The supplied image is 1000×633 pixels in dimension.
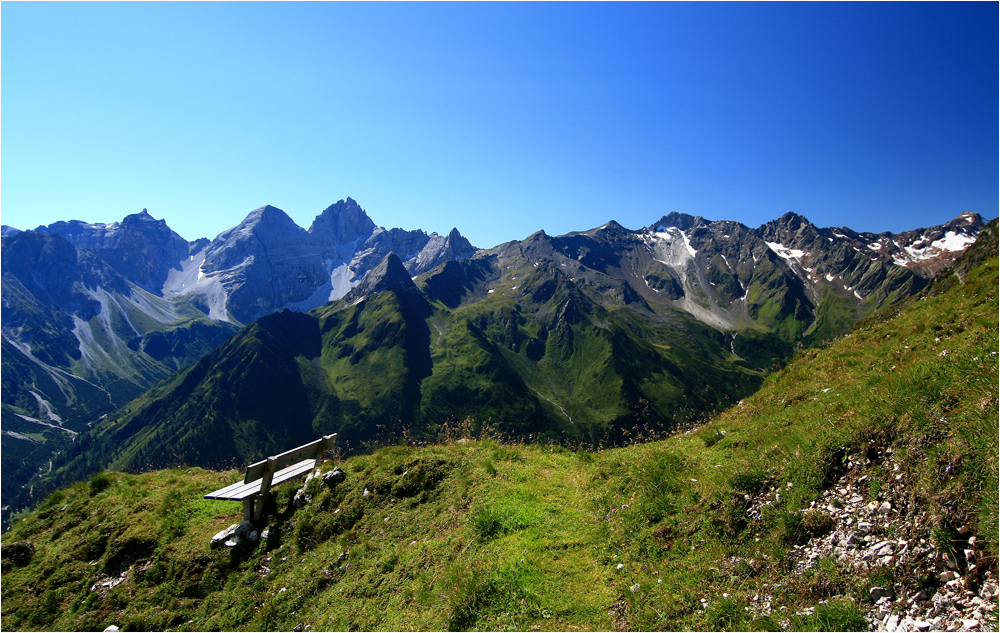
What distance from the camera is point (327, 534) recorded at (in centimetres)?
1243

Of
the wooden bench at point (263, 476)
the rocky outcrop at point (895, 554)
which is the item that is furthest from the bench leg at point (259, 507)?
the rocky outcrop at point (895, 554)

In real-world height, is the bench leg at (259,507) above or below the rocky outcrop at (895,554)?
below

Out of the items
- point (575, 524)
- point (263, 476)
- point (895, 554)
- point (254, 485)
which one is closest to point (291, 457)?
point (254, 485)

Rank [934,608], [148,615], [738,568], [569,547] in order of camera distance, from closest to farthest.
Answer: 1. [934,608]
2. [738,568]
3. [569,547]
4. [148,615]

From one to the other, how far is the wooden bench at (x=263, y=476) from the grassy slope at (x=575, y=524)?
2.57ft

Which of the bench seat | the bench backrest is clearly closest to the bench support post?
the bench backrest

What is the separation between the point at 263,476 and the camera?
13.3 m

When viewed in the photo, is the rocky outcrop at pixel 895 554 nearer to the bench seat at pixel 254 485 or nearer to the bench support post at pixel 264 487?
the bench support post at pixel 264 487

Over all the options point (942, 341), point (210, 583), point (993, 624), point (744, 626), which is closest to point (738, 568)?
point (744, 626)

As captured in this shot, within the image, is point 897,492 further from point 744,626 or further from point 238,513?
point 238,513

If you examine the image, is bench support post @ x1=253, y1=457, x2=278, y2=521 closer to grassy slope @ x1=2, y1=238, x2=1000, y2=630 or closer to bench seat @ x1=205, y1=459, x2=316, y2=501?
bench seat @ x1=205, y1=459, x2=316, y2=501

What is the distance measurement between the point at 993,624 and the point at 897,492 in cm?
228

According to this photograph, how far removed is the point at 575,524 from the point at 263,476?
9436 mm

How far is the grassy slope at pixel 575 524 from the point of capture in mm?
7281
